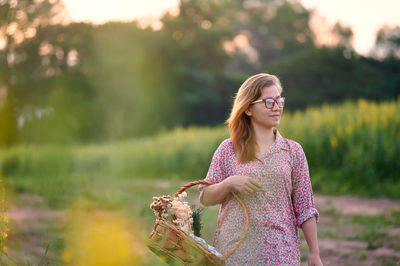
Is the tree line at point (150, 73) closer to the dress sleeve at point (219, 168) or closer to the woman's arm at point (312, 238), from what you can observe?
the dress sleeve at point (219, 168)

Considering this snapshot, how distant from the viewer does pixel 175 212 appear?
260 centimetres

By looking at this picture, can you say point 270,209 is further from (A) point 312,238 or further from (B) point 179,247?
(B) point 179,247

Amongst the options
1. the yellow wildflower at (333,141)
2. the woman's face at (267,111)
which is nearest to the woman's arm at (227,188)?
the woman's face at (267,111)

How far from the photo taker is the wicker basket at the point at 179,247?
2.36 m

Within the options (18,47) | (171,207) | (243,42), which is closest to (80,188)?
Result: (171,207)

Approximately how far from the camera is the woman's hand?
8.21 feet

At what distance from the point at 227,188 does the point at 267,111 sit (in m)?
0.44

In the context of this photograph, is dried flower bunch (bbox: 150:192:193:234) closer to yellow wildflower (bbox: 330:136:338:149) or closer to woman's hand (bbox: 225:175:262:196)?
woman's hand (bbox: 225:175:262:196)

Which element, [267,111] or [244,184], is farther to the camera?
[267,111]

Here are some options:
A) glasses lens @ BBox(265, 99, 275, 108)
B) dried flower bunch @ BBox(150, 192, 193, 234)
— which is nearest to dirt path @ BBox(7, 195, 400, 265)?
dried flower bunch @ BBox(150, 192, 193, 234)

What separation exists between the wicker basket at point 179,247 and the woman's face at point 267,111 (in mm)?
473

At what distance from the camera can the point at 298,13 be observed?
39.5m

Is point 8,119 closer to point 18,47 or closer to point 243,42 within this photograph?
point 18,47

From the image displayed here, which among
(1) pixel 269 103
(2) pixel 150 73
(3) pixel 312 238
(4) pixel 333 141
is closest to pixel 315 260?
(3) pixel 312 238
